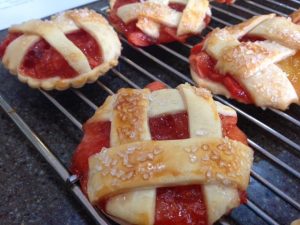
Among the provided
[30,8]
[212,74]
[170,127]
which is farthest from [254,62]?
[30,8]

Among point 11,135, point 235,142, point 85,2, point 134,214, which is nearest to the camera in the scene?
point 134,214

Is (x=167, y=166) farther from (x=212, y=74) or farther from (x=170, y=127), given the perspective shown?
(x=212, y=74)

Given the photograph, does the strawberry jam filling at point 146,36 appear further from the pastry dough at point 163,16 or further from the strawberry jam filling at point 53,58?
the strawberry jam filling at point 53,58

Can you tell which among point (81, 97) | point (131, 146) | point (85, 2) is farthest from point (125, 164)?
point (85, 2)

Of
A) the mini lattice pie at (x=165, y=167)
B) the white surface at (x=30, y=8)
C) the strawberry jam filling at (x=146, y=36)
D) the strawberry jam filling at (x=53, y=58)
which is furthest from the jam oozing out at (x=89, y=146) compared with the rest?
the white surface at (x=30, y=8)

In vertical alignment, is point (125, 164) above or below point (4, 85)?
above

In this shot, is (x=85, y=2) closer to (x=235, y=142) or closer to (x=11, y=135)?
(x=11, y=135)

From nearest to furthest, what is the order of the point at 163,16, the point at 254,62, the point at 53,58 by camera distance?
1. the point at 254,62
2. the point at 53,58
3. the point at 163,16
